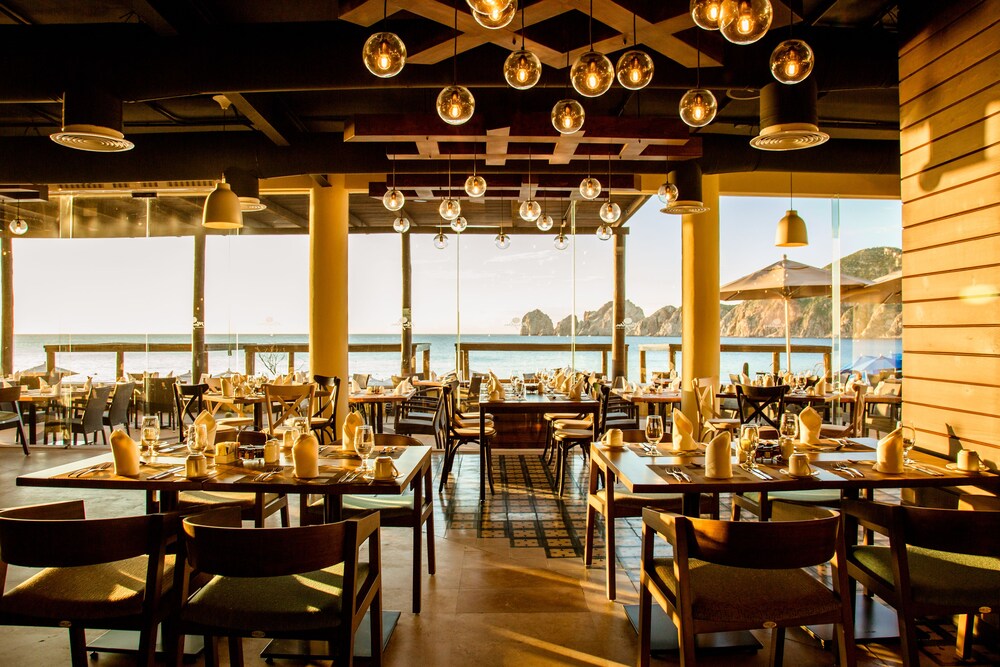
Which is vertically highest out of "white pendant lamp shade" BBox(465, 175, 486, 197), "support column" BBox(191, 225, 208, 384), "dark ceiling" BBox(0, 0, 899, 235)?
"dark ceiling" BBox(0, 0, 899, 235)

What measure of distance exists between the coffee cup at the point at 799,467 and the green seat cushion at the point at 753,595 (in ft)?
1.85

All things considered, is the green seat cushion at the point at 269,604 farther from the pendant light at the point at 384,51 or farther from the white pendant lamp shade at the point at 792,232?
the white pendant lamp shade at the point at 792,232

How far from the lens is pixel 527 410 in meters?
5.28

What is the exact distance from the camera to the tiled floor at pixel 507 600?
2.57 metres

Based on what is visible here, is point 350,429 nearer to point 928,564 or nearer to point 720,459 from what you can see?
point 720,459

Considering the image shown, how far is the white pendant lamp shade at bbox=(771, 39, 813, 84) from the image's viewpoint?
2650 mm

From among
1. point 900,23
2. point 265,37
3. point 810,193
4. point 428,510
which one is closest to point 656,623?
point 428,510

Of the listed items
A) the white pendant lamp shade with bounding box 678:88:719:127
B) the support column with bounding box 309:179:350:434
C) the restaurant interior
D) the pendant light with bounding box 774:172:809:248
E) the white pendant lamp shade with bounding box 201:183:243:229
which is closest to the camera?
the restaurant interior

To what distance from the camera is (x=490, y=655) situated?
2574 mm

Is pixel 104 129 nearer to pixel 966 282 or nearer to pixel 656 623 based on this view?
pixel 656 623

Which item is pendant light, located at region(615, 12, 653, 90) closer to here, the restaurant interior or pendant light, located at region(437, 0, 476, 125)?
the restaurant interior

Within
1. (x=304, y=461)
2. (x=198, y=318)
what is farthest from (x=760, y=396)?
(x=198, y=318)

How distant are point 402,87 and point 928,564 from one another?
4074 millimetres

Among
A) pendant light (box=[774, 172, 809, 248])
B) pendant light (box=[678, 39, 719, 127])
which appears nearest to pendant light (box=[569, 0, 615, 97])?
pendant light (box=[678, 39, 719, 127])
